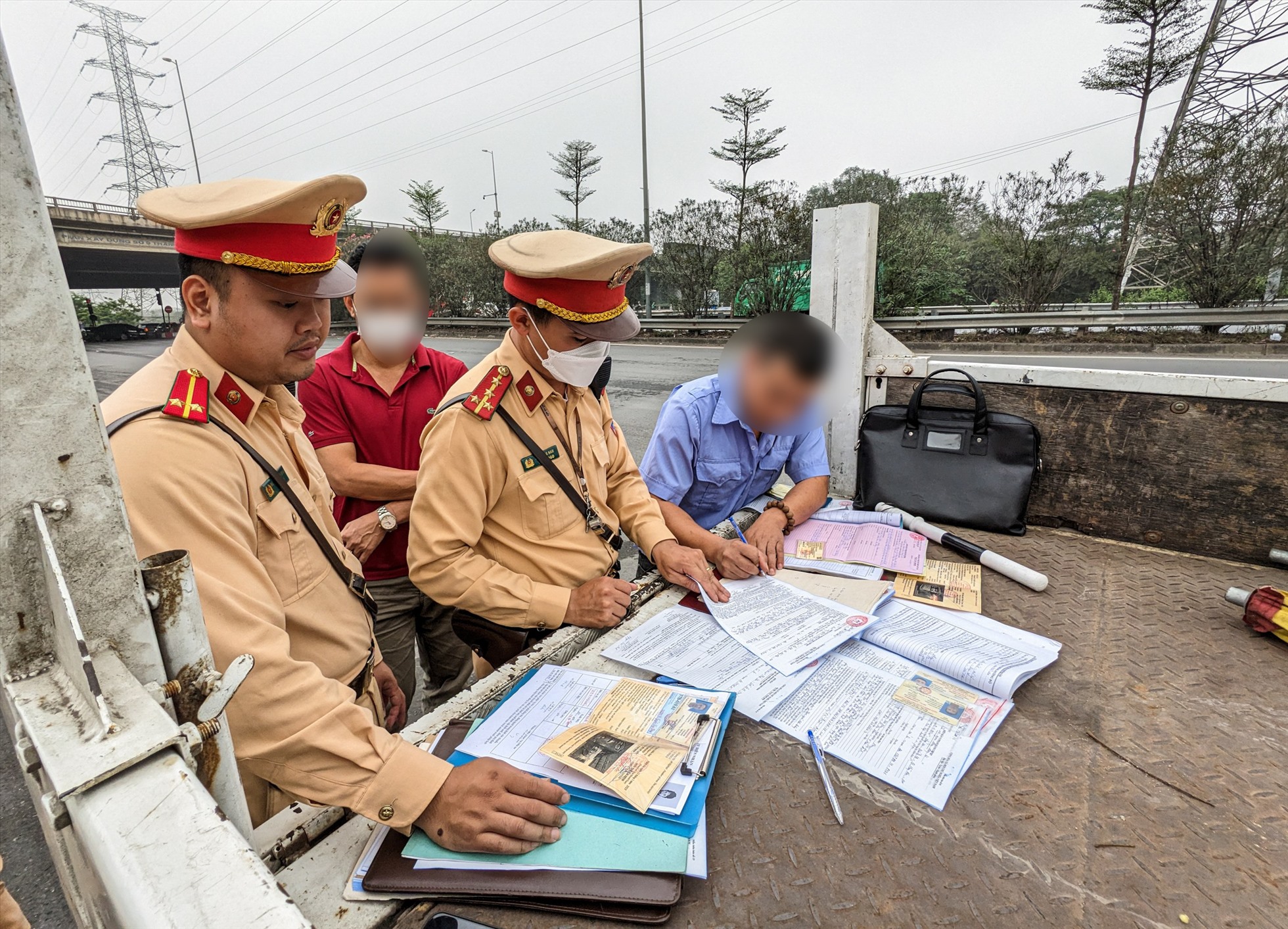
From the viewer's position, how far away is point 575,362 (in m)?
1.88

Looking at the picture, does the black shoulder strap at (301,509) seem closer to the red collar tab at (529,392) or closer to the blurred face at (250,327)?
the blurred face at (250,327)

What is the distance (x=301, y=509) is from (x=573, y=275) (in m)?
0.91

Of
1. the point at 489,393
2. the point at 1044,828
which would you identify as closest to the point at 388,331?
the point at 489,393

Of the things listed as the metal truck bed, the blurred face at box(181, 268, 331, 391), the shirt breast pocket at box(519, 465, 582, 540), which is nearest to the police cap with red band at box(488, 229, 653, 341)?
the shirt breast pocket at box(519, 465, 582, 540)

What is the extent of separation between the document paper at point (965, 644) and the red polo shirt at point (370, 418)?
5.46 feet

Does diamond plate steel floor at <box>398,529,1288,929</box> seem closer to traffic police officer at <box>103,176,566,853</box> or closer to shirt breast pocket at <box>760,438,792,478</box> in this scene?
traffic police officer at <box>103,176,566,853</box>

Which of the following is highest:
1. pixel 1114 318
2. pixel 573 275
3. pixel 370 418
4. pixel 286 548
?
pixel 573 275

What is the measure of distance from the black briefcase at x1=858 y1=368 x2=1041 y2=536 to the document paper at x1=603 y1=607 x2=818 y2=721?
1.25 m

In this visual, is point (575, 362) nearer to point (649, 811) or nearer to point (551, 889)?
point (649, 811)

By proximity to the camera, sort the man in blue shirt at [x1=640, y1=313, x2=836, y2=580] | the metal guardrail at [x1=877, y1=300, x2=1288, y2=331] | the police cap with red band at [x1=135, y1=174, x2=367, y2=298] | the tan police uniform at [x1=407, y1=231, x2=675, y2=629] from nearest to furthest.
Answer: the police cap with red band at [x1=135, y1=174, x2=367, y2=298] → the tan police uniform at [x1=407, y1=231, x2=675, y2=629] → the man in blue shirt at [x1=640, y1=313, x2=836, y2=580] → the metal guardrail at [x1=877, y1=300, x2=1288, y2=331]

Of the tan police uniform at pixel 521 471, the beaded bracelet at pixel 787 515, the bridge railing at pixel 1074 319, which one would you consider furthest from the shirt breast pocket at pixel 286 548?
the bridge railing at pixel 1074 319

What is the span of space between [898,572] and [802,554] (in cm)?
32

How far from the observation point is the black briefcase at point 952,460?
2393 millimetres

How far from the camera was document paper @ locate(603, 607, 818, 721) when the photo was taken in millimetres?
1415
